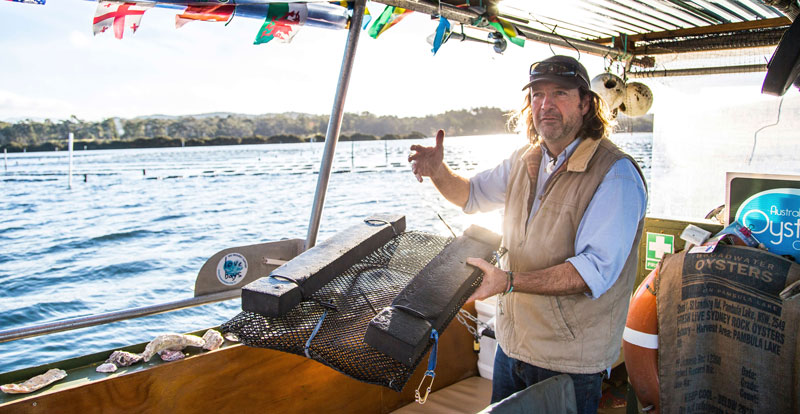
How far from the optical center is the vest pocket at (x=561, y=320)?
5.26 feet

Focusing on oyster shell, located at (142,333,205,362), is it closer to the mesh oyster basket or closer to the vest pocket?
the mesh oyster basket

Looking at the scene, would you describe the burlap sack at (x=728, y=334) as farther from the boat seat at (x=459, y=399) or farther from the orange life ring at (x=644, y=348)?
the boat seat at (x=459, y=399)

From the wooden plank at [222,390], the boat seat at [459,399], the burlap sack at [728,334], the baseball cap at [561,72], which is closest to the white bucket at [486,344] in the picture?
the boat seat at [459,399]

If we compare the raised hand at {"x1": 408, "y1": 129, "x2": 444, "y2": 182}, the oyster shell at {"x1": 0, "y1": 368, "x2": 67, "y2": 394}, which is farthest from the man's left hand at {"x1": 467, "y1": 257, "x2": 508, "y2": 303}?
the oyster shell at {"x1": 0, "y1": 368, "x2": 67, "y2": 394}

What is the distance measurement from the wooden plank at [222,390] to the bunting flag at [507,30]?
6.66 ft

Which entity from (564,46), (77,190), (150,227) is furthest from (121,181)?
(564,46)

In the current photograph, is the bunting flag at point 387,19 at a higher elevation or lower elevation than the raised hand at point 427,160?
higher

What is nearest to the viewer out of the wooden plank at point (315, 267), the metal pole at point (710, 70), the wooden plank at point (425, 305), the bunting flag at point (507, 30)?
the wooden plank at point (425, 305)

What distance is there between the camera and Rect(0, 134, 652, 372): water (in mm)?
10211

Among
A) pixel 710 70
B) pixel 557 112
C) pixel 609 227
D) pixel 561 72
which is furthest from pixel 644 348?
pixel 710 70

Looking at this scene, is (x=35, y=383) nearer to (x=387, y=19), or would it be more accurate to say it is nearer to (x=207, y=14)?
(x=207, y=14)

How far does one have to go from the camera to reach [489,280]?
1.42 meters

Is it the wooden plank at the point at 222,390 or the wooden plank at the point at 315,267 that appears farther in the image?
the wooden plank at the point at 222,390

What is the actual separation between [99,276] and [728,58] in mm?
16911
